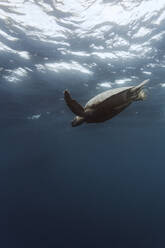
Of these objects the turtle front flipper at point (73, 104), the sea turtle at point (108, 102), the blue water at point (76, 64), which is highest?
the blue water at point (76, 64)

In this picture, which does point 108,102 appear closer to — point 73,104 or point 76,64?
point 73,104

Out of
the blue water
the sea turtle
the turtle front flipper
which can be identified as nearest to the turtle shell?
the sea turtle

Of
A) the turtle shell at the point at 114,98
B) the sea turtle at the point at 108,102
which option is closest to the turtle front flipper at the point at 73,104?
the sea turtle at the point at 108,102

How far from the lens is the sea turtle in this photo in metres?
2.24

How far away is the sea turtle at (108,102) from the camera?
2.24 m

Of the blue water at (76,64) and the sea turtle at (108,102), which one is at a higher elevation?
the blue water at (76,64)

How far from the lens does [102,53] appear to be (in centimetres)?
1462

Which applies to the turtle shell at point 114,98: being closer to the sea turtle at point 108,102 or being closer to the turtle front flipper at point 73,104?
the sea turtle at point 108,102

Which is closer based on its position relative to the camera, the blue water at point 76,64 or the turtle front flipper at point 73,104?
the turtle front flipper at point 73,104

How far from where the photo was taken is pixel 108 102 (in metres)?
2.29

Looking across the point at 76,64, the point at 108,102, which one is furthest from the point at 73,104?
the point at 76,64

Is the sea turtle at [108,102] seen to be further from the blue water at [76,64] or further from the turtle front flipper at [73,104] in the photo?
the blue water at [76,64]

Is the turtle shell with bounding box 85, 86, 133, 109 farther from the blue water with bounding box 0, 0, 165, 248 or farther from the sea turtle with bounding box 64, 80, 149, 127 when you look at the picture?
the blue water with bounding box 0, 0, 165, 248

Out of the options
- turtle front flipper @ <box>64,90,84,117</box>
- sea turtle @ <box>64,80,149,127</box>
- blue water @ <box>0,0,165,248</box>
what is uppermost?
blue water @ <box>0,0,165,248</box>
